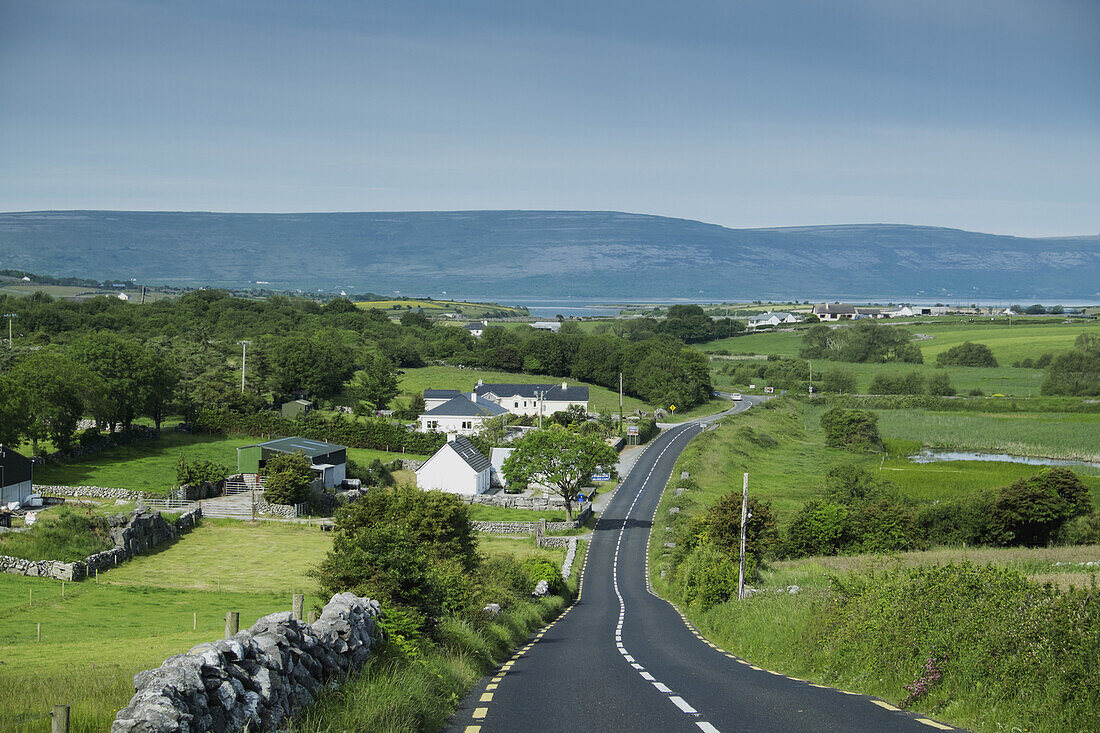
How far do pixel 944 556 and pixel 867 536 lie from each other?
25.4ft

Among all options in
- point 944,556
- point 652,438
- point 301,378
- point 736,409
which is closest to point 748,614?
point 944,556

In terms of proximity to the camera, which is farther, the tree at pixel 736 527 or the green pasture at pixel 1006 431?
the green pasture at pixel 1006 431

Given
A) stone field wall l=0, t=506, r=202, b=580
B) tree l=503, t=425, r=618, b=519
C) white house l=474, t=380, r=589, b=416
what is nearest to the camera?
stone field wall l=0, t=506, r=202, b=580

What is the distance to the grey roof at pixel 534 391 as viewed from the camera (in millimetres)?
117000

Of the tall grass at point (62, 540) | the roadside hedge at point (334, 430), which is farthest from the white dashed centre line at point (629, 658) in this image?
the roadside hedge at point (334, 430)

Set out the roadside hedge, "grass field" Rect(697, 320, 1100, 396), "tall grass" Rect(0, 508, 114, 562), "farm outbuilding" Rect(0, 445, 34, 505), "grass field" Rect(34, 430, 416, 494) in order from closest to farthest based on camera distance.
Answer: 1. "tall grass" Rect(0, 508, 114, 562)
2. "farm outbuilding" Rect(0, 445, 34, 505)
3. "grass field" Rect(34, 430, 416, 494)
4. the roadside hedge
5. "grass field" Rect(697, 320, 1100, 396)

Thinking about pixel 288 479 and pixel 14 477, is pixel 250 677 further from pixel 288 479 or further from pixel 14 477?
pixel 288 479

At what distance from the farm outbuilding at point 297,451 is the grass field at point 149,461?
2255 mm

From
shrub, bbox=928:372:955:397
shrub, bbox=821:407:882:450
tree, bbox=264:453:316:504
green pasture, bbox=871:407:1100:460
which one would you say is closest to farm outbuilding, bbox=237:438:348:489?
tree, bbox=264:453:316:504

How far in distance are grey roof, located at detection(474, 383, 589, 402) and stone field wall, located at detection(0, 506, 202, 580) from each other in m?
61.9

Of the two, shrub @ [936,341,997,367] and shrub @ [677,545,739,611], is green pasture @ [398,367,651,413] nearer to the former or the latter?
shrub @ [936,341,997,367]

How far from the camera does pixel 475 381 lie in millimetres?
132750

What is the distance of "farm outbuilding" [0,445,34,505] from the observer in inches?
2126

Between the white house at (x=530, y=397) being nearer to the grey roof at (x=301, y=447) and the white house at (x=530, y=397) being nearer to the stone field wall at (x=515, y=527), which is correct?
the grey roof at (x=301, y=447)
